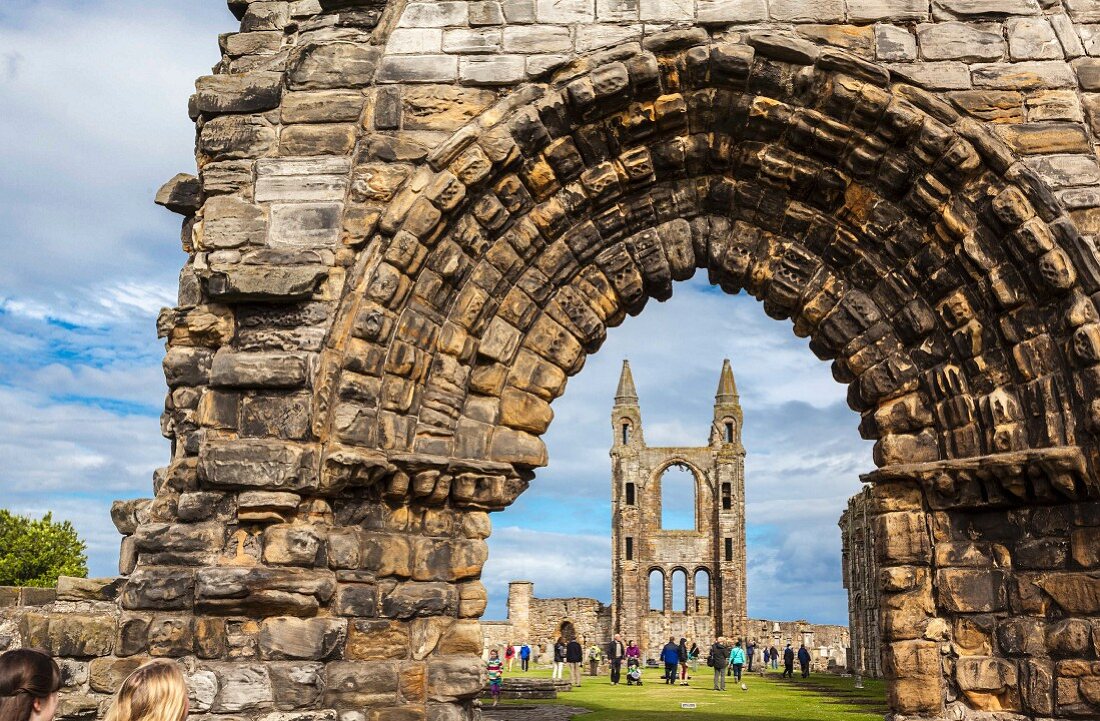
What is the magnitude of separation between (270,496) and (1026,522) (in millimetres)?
4717

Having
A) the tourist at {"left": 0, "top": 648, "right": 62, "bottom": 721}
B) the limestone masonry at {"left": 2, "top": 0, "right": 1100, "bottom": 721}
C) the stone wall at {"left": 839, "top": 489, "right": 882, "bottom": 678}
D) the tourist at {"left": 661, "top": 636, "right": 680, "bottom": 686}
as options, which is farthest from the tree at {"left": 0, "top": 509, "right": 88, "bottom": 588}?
the tourist at {"left": 0, "top": 648, "right": 62, "bottom": 721}

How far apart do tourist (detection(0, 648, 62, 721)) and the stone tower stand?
159 feet

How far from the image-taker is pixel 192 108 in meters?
7.20

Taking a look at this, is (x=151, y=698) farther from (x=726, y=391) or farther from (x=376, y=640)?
(x=726, y=391)

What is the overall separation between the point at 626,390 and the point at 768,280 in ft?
157

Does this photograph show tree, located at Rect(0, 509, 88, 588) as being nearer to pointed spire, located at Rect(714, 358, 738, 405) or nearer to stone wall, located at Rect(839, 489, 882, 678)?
stone wall, located at Rect(839, 489, 882, 678)

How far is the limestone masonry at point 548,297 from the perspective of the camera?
6340 mm

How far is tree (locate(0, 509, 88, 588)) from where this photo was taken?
29297 millimetres

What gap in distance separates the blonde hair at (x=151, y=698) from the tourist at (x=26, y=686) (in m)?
0.22

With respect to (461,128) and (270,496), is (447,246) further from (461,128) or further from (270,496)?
(270,496)

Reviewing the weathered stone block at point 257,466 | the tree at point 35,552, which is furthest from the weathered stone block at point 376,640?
the tree at point 35,552

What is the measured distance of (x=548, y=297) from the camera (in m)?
7.42

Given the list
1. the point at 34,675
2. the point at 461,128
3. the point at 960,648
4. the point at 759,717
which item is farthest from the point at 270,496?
the point at 759,717

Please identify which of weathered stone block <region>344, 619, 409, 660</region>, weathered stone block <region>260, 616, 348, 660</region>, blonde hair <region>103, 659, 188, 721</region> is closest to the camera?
blonde hair <region>103, 659, 188, 721</region>
